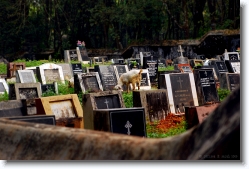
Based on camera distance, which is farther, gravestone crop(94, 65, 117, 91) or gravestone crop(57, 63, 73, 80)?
gravestone crop(57, 63, 73, 80)

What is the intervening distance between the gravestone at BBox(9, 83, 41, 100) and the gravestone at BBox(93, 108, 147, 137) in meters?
4.25

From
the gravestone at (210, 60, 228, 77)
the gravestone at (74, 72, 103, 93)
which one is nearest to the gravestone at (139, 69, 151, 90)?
the gravestone at (74, 72, 103, 93)

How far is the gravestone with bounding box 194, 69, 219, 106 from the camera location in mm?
11102

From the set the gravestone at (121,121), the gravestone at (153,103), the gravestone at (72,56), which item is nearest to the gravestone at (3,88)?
Answer: the gravestone at (153,103)

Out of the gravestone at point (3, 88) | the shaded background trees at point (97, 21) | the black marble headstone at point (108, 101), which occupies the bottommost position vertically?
the gravestone at point (3, 88)

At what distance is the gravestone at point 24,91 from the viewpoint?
11180mm

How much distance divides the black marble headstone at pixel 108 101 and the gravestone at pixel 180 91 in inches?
61.9

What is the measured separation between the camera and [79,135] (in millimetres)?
2670

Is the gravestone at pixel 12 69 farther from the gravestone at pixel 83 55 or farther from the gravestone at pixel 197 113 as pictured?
Answer: the gravestone at pixel 197 113

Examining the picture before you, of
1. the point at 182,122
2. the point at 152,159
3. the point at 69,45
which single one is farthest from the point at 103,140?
the point at 69,45

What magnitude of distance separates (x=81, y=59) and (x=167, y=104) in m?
18.8

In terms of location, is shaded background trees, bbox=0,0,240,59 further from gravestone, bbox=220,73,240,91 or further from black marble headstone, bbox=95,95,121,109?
black marble headstone, bbox=95,95,121,109

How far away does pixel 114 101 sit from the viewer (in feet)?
29.6

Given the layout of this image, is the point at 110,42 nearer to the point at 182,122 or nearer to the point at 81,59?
the point at 81,59
